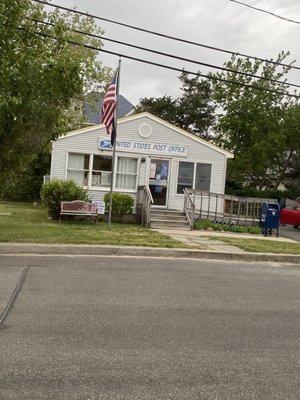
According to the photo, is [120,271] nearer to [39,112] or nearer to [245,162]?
[39,112]

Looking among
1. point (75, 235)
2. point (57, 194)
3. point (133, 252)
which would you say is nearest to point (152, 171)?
point (57, 194)

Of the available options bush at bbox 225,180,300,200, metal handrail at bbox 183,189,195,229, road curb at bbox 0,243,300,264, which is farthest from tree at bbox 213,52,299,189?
road curb at bbox 0,243,300,264

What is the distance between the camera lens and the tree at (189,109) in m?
53.2

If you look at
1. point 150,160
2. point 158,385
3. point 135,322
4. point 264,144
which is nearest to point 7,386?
point 158,385

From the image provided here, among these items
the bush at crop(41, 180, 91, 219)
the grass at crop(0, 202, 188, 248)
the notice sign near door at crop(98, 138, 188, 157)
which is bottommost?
the grass at crop(0, 202, 188, 248)

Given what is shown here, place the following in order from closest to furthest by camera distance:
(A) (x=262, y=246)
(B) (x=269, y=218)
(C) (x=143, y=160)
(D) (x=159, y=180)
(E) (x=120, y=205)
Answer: (A) (x=262, y=246) → (B) (x=269, y=218) → (E) (x=120, y=205) → (C) (x=143, y=160) → (D) (x=159, y=180)

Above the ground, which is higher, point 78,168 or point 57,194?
point 78,168

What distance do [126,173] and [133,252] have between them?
9.81 metres

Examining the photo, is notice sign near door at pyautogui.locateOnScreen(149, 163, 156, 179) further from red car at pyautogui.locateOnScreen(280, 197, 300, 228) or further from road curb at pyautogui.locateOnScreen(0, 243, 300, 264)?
road curb at pyautogui.locateOnScreen(0, 243, 300, 264)

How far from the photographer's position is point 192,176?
22531 millimetres

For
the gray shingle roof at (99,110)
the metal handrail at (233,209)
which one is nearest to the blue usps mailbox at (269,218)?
the metal handrail at (233,209)

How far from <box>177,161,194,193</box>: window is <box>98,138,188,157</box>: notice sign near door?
468 millimetres

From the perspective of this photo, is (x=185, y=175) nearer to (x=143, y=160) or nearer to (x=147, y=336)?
(x=143, y=160)

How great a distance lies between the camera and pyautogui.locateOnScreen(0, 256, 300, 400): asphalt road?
4414 millimetres
